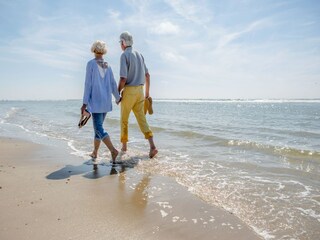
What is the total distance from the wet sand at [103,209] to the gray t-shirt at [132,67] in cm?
194

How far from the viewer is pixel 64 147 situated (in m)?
6.60

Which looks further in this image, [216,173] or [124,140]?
[124,140]

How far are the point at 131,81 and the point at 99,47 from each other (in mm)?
913

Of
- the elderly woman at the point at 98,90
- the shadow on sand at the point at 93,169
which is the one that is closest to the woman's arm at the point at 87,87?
the elderly woman at the point at 98,90

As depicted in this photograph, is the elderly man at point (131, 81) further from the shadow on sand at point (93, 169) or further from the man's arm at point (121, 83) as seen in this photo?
the shadow on sand at point (93, 169)

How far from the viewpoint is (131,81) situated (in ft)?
17.9

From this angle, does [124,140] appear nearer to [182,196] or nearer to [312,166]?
[182,196]

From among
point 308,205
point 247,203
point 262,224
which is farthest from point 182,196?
point 308,205

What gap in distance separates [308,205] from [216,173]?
5.09 ft

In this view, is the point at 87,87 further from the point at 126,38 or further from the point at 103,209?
the point at 103,209

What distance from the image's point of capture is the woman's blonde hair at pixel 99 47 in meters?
4.82

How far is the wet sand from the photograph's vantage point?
225cm

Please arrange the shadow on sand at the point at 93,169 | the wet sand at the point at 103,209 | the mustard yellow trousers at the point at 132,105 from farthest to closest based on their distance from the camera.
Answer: the mustard yellow trousers at the point at 132,105 → the shadow on sand at the point at 93,169 → the wet sand at the point at 103,209

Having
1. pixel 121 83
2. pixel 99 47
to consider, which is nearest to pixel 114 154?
pixel 121 83
